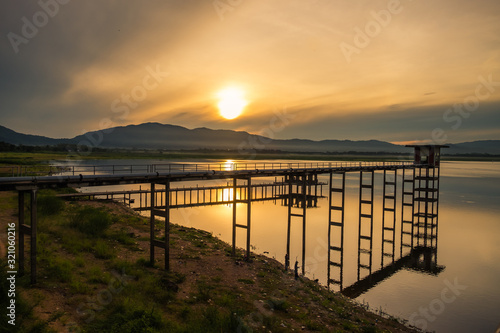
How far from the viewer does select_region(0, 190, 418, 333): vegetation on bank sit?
1188cm

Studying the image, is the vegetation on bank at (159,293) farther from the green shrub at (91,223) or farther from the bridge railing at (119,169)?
the bridge railing at (119,169)

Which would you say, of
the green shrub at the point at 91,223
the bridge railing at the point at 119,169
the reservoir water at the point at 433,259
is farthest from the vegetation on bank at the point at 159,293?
the bridge railing at the point at 119,169

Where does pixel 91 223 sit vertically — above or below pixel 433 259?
above

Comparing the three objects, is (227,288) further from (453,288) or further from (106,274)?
(453,288)

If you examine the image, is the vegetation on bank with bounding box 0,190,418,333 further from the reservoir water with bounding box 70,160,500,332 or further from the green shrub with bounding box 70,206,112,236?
the reservoir water with bounding box 70,160,500,332

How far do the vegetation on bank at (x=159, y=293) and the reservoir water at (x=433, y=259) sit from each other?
3.88m

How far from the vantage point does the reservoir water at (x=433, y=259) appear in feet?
64.7

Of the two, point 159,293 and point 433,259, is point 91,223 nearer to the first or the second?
point 159,293

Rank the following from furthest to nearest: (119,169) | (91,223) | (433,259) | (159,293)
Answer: (119,169) → (433,259) → (91,223) → (159,293)

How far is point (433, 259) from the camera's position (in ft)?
99.0

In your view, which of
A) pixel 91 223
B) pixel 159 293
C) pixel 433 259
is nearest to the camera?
pixel 159 293

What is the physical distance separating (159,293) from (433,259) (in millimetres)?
26441

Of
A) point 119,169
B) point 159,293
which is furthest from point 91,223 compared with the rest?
point 119,169

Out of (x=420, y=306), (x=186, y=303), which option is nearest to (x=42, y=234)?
(x=186, y=303)
